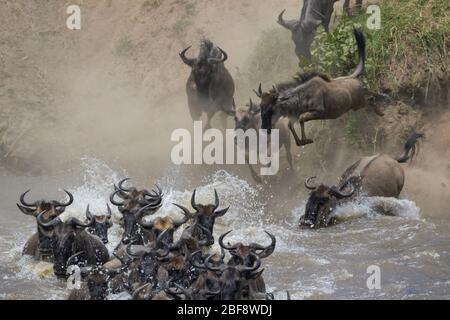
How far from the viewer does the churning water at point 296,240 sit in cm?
1389

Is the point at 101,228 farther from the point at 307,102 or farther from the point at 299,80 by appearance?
the point at 299,80

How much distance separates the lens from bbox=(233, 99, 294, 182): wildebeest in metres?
19.1

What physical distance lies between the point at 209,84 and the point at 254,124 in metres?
1.18

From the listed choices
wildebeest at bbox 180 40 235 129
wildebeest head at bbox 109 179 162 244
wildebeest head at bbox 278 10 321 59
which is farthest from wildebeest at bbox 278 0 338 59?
wildebeest head at bbox 109 179 162 244

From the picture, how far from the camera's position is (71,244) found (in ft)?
45.9

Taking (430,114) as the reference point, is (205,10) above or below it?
above

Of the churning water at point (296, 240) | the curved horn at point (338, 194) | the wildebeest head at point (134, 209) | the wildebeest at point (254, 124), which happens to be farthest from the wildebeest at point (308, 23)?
the wildebeest head at point (134, 209)

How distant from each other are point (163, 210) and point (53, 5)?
9.90 m

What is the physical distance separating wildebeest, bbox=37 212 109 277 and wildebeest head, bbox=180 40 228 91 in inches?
240

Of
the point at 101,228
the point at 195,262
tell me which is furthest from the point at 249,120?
the point at 195,262

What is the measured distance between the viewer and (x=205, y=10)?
24750 millimetres
